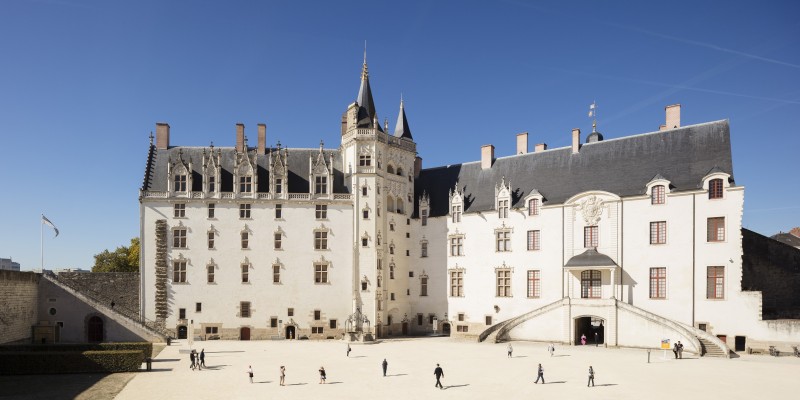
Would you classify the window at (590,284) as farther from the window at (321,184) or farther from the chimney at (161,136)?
the chimney at (161,136)

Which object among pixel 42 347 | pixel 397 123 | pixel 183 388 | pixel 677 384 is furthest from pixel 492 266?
pixel 42 347

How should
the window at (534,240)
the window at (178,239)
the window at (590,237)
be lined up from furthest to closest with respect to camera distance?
the window at (178,239)
the window at (534,240)
the window at (590,237)

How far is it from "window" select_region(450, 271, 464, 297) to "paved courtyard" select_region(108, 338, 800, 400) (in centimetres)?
940

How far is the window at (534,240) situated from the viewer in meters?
42.8

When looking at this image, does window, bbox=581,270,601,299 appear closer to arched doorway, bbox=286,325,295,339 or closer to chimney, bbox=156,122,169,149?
arched doorway, bbox=286,325,295,339

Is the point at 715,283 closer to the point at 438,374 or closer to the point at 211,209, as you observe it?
the point at 438,374

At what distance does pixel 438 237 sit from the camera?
48531 mm

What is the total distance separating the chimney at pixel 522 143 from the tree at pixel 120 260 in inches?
1712

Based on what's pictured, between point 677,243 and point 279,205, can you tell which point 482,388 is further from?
point 279,205

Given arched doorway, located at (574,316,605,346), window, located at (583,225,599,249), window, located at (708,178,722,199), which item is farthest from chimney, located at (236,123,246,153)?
window, located at (708,178,722,199)

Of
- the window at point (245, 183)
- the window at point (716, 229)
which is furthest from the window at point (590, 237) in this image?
the window at point (245, 183)

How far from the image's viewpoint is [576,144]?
148 ft

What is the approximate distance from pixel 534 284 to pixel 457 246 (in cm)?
774

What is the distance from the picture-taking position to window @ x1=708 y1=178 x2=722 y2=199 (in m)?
35.9
